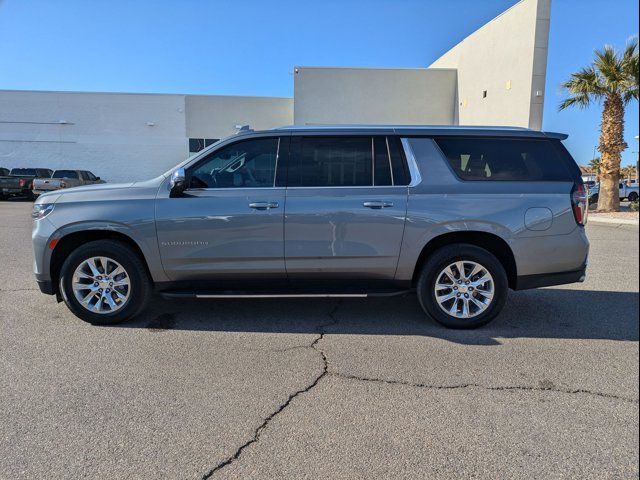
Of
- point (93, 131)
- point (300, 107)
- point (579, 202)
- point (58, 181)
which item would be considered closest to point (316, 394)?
point (579, 202)

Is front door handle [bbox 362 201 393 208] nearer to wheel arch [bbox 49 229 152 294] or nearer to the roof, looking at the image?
the roof

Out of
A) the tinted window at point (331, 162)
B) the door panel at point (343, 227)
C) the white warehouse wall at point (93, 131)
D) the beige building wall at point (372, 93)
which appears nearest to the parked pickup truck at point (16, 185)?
the white warehouse wall at point (93, 131)

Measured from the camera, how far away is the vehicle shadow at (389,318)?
4.55m

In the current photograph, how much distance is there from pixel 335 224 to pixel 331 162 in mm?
657

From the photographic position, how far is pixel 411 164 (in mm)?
4594

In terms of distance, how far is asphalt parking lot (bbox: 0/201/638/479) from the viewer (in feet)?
8.33

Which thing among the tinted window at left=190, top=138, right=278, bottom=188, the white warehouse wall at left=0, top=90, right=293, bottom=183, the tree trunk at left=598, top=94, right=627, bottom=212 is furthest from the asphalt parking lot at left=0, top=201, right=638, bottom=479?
the white warehouse wall at left=0, top=90, right=293, bottom=183

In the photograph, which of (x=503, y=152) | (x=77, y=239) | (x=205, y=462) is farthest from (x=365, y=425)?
(x=77, y=239)

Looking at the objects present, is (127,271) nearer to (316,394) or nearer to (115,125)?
(316,394)

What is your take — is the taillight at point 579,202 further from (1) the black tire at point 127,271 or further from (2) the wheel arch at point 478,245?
(1) the black tire at point 127,271

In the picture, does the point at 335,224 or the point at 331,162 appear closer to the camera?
the point at 335,224

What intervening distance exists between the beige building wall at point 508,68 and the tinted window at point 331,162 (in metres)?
16.9

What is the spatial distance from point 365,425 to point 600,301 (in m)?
4.25

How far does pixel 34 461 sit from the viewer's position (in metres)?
2.53
